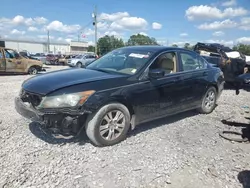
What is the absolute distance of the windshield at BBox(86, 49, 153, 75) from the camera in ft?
14.4

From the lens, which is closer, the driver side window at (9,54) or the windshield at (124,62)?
the windshield at (124,62)

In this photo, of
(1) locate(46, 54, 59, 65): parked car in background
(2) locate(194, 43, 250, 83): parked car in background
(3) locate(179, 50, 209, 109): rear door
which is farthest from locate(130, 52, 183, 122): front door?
(1) locate(46, 54, 59, 65): parked car in background

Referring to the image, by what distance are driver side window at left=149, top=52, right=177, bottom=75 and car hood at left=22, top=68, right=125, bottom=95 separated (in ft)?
2.93

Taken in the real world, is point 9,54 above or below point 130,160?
above

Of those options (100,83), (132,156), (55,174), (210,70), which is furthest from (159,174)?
(210,70)

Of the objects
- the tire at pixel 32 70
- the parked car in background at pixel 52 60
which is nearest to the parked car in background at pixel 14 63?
the tire at pixel 32 70

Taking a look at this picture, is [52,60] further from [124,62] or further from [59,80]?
[59,80]

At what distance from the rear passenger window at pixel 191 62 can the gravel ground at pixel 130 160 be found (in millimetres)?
1352

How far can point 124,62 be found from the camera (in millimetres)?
4656

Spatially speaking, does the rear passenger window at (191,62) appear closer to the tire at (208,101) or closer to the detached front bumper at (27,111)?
the tire at (208,101)

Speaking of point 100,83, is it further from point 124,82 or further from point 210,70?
point 210,70

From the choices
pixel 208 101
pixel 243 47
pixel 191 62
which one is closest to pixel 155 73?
pixel 191 62

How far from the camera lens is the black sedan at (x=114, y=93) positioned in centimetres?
348

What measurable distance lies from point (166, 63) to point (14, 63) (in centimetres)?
1192
